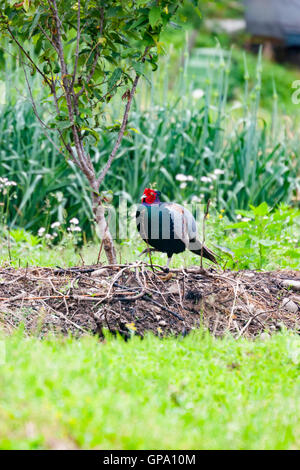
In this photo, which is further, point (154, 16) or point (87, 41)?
point (87, 41)

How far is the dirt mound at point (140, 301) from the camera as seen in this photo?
11.1 feet

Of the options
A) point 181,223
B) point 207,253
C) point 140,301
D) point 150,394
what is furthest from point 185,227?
point 150,394

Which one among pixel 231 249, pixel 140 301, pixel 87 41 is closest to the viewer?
pixel 140 301

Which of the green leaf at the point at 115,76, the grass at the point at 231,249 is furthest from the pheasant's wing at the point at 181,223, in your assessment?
the green leaf at the point at 115,76

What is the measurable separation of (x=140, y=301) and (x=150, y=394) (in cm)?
112

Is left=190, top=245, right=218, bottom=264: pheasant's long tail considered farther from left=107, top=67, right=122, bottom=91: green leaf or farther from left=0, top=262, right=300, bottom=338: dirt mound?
left=107, top=67, right=122, bottom=91: green leaf

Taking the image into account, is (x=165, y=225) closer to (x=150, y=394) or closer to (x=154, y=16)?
(x=154, y=16)

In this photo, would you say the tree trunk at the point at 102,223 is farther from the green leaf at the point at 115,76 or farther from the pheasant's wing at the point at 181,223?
the green leaf at the point at 115,76

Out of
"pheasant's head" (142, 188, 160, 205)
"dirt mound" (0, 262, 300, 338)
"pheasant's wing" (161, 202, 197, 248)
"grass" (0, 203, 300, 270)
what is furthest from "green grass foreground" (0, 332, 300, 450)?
"grass" (0, 203, 300, 270)

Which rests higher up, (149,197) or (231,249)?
(149,197)

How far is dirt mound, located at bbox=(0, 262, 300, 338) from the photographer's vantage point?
3.38m

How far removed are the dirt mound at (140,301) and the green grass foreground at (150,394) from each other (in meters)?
0.33

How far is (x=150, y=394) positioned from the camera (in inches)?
97.0
